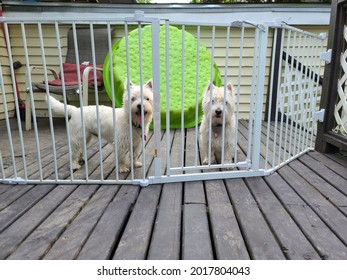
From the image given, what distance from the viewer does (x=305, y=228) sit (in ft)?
5.37

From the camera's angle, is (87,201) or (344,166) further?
(344,166)

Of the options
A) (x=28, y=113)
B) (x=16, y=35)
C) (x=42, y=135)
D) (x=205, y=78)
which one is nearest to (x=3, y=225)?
(x=42, y=135)

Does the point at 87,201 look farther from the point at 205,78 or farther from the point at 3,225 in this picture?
Answer: the point at 205,78

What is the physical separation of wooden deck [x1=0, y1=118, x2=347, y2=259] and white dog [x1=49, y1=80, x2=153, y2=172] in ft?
1.66

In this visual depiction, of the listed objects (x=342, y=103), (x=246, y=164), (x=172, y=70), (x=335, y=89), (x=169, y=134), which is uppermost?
(x=172, y=70)

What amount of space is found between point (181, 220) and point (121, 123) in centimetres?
121

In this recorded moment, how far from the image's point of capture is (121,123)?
257 centimetres

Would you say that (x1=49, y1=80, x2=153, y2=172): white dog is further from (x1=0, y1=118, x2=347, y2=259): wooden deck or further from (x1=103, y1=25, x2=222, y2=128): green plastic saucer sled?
(x1=103, y1=25, x2=222, y2=128): green plastic saucer sled

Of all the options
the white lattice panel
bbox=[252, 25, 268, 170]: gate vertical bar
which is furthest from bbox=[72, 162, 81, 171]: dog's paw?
the white lattice panel

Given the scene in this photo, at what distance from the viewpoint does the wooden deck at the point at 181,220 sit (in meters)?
1.41

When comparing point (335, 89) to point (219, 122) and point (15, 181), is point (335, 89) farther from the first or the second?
point (15, 181)

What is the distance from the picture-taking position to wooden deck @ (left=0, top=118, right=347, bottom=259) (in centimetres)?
141

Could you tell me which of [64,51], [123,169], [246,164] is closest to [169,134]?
[123,169]

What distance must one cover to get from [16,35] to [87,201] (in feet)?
15.0
